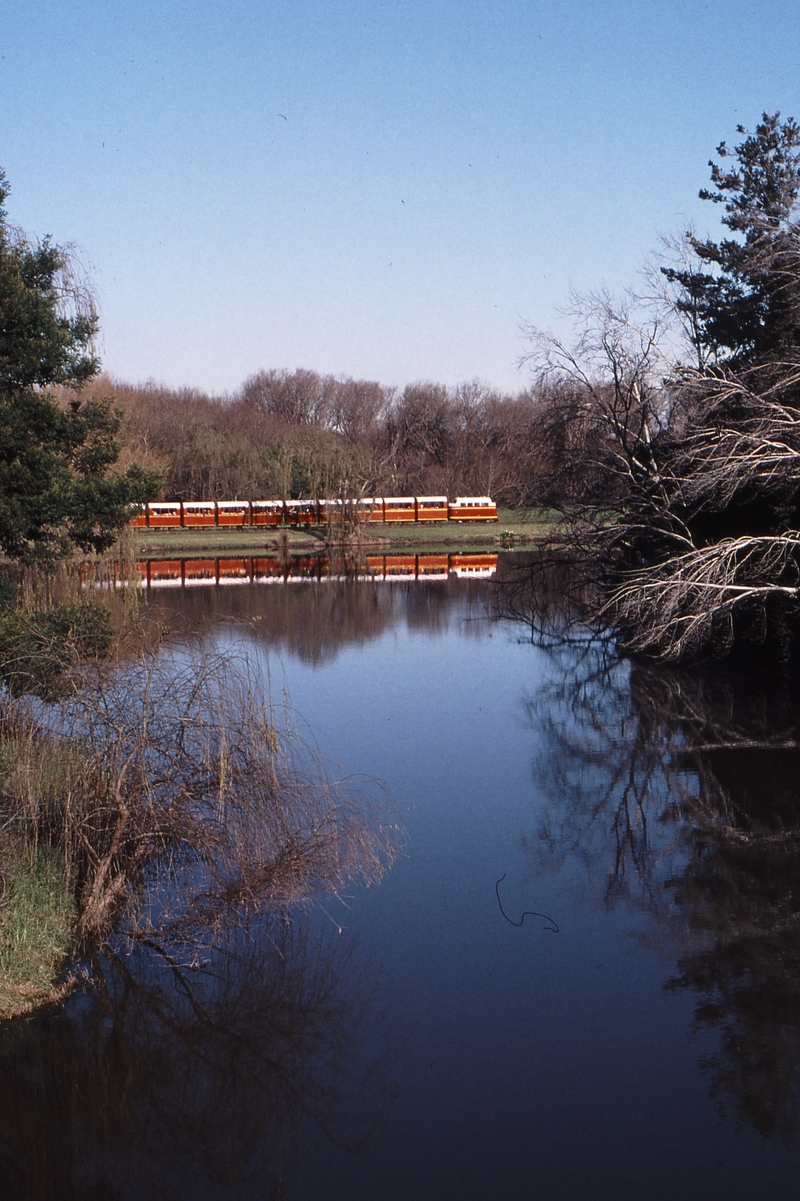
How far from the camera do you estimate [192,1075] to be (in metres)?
6.93

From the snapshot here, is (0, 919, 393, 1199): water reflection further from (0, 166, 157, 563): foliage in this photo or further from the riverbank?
the riverbank

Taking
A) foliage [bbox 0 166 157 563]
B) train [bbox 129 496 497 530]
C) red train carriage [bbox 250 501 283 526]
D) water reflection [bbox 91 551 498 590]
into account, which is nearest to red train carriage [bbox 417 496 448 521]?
train [bbox 129 496 497 530]

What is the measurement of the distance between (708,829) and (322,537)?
4017 centimetres

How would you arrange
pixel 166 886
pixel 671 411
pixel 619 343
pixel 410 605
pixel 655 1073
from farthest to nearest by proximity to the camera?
pixel 410 605 < pixel 619 343 < pixel 671 411 < pixel 166 886 < pixel 655 1073

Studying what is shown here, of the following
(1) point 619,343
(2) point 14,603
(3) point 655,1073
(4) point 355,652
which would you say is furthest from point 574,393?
(3) point 655,1073

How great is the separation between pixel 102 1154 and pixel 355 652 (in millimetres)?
17207

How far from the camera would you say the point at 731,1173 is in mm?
5977

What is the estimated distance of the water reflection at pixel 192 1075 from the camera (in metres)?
6.05

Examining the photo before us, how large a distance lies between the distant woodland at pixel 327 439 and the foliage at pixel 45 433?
44.4ft

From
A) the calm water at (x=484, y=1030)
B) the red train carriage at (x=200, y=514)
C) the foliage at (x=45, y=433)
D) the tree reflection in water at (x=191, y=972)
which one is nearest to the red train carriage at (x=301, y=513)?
the red train carriage at (x=200, y=514)

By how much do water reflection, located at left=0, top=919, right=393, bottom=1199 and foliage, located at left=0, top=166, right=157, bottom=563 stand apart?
278 inches

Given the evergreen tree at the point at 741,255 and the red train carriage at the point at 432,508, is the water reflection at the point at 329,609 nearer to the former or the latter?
the evergreen tree at the point at 741,255

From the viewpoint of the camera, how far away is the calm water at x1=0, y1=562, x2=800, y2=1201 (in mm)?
6086

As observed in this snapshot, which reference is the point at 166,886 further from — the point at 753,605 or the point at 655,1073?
the point at 753,605
